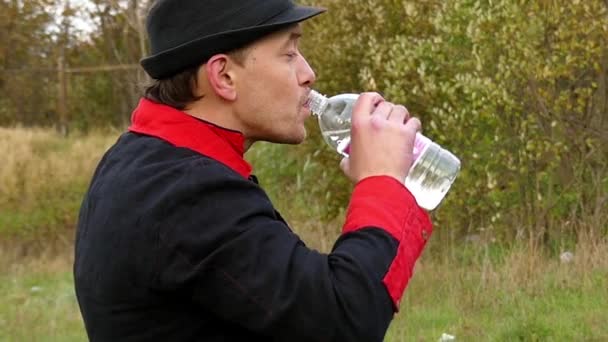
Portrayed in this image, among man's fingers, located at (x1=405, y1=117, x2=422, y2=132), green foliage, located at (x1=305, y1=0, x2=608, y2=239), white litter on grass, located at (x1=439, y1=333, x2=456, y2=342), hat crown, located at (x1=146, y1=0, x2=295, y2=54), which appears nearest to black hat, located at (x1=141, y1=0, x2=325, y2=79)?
hat crown, located at (x1=146, y1=0, x2=295, y2=54)

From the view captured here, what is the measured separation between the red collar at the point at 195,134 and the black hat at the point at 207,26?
0.32ft

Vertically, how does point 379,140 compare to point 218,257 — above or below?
above

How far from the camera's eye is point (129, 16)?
16.5 m

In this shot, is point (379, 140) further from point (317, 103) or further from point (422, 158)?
point (317, 103)

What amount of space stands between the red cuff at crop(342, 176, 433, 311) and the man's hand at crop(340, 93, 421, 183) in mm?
31

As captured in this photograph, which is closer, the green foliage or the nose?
the nose

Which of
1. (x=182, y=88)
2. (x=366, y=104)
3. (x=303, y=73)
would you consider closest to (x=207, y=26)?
(x=182, y=88)

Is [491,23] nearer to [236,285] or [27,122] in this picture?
[236,285]

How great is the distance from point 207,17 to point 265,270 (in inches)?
22.2

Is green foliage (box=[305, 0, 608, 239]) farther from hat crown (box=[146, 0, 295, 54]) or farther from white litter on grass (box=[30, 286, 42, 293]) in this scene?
hat crown (box=[146, 0, 295, 54])

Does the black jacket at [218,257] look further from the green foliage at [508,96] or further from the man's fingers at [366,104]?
the green foliage at [508,96]

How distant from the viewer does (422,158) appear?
2609mm

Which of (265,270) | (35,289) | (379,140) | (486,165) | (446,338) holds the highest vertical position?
(379,140)

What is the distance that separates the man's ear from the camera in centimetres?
220
